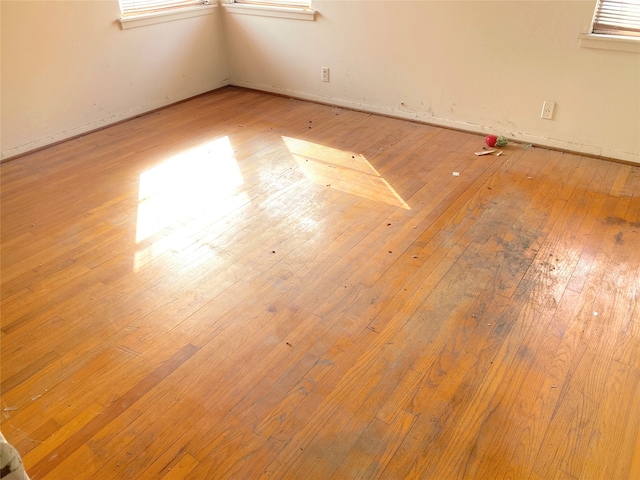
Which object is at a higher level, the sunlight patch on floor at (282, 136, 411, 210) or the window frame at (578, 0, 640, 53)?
the window frame at (578, 0, 640, 53)

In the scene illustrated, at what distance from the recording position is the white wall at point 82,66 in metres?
3.38

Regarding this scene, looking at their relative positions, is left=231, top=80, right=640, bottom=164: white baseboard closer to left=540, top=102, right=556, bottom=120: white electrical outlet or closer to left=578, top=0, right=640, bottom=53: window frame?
left=540, top=102, right=556, bottom=120: white electrical outlet

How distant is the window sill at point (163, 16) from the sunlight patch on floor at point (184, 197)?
122 centimetres

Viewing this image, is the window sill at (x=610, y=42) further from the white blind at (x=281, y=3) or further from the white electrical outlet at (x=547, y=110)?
the white blind at (x=281, y=3)

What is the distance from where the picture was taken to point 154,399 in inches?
66.6

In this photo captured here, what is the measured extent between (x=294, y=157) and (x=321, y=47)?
1.29 m

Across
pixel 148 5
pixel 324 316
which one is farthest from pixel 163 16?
pixel 324 316

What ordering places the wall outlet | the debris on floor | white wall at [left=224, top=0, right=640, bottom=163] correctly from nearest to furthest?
white wall at [left=224, top=0, right=640, bottom=163], the debris on floor, the wall outlet

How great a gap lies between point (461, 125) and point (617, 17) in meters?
1.15

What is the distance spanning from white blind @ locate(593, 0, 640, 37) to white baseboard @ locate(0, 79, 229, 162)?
10.7 ft

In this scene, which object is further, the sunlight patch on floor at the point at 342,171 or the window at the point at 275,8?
the window at the point at 275,8

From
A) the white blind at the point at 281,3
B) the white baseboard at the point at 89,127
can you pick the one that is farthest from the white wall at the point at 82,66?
the white blind at the point at 281,3

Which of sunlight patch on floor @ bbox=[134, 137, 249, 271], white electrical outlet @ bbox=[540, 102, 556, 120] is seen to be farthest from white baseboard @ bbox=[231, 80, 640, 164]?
sunlight patch on floor @ bbox=[134, 137, 249, 271]

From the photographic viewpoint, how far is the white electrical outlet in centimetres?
328
